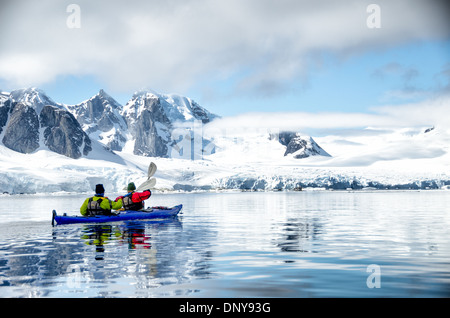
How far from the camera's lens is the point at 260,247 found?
1523 centimetres

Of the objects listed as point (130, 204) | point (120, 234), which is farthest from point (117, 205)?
point (120, 234)

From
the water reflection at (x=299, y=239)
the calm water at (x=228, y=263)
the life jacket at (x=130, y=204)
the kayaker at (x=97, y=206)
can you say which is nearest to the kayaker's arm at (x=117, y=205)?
the life jacket at (x=130, y=204)

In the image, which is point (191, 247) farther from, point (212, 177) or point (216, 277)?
point (212, 177)

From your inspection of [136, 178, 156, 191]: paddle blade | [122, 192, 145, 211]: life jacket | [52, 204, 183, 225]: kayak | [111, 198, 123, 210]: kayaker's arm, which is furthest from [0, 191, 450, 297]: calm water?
[136, 178, 156, 191]: paddle blade

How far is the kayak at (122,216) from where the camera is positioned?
22703 millimetres

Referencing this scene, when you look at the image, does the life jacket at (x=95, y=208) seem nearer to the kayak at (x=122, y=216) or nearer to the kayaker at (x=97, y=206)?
the kayaker at (x=97, y=206)

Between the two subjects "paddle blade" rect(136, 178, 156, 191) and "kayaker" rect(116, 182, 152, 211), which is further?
"paddle blade" rect(136, 178, 156, 191)

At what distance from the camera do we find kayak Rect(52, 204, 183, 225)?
894 inches

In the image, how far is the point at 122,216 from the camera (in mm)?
24000

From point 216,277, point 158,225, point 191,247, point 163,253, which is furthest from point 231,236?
point 216,277

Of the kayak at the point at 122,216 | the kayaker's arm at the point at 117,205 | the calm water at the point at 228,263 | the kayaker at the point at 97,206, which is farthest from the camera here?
the kayaker's arm at the point at 117,205

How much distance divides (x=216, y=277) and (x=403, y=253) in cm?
629

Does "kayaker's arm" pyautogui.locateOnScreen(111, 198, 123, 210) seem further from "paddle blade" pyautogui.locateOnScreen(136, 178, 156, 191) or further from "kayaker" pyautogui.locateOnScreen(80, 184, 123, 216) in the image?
"paddle blade" pyautogui.locateOnScreen(136, 178, 156, 191)

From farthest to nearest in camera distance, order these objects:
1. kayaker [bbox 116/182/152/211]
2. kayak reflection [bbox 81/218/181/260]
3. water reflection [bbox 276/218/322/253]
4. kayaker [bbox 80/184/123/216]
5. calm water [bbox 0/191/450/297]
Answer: kayaker [bbox 116/182/152/211] < kayaker [bbox 80/184/123/216] < kayak reflection [bbox 81/218/181/260] < water reflection [bbox 276/218/322/253] < calm water [bbox 0/191/450/297]
